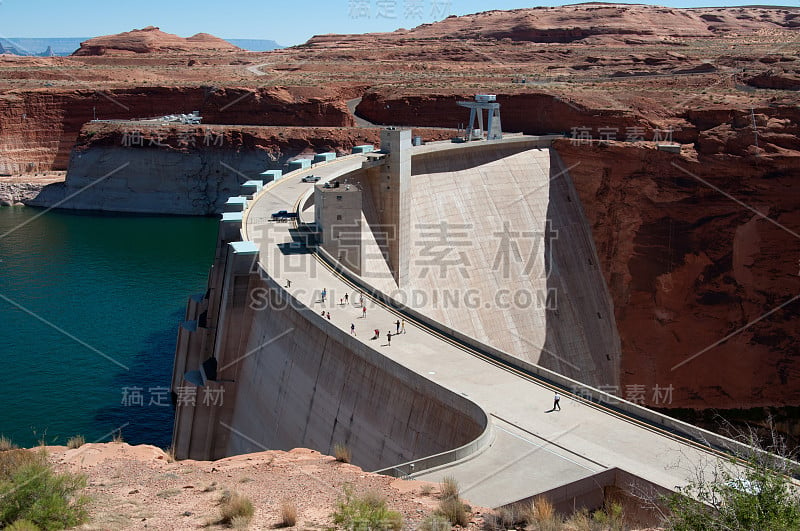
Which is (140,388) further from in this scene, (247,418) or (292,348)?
(292,348)

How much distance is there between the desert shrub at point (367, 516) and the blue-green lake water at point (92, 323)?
53.6 ft

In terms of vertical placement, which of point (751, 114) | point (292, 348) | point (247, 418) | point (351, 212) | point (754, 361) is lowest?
point (754, 361)

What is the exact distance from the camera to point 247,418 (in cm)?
3020

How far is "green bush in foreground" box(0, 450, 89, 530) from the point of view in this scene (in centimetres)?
1449

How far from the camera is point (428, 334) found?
26734mm

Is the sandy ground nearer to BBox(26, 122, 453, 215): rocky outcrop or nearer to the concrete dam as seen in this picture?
the concrete dam

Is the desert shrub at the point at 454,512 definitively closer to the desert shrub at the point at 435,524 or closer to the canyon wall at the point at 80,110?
the desert shrub at the point at 435,524

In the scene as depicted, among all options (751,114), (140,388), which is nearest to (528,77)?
(751,114)

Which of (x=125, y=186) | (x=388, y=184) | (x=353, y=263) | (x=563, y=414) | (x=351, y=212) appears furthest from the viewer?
(x=125, y=186)

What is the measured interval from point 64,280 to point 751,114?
45705 millimetres

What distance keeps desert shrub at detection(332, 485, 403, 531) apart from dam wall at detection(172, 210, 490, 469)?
6034mm

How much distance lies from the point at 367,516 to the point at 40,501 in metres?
5.92

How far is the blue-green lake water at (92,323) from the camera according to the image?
1361 inches

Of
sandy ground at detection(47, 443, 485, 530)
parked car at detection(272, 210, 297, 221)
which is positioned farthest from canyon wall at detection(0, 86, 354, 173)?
sandy ground at detection(47, 443, 485, 530)
